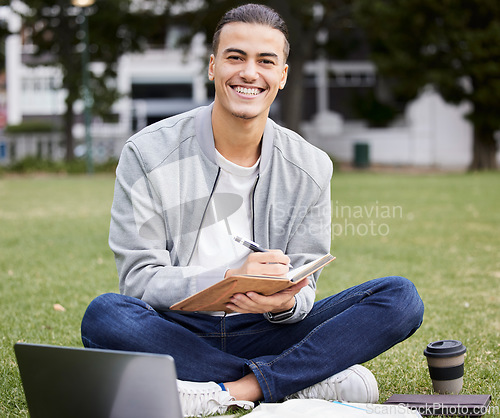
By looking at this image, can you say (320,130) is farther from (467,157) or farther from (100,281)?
(100,281)

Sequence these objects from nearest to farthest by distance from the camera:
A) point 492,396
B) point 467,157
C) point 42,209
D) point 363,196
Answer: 1. point 492,396
2. point 42,209
3. point 363,196
4. point 467,157

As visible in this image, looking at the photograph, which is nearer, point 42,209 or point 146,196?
point 146,196

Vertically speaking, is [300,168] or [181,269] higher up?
[300,168]

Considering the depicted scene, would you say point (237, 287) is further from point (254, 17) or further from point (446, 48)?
point (446, 48)

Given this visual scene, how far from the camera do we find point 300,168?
132 inches

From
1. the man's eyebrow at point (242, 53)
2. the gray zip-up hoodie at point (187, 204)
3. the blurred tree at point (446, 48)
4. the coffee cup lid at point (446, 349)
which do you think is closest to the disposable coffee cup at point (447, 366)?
the coffee cup lid at point (446, 349)

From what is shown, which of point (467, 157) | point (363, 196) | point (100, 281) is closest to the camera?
point (100, 281)

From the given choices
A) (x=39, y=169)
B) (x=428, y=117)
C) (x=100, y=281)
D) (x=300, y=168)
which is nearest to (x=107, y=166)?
(x=39, y=169)

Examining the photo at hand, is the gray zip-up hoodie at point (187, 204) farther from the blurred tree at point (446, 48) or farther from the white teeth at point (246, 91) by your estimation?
the blurred tree at point (446, 48)

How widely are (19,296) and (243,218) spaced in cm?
289

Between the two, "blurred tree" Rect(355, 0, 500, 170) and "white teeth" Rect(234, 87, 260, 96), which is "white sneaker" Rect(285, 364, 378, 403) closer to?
"white teeth" Rect(234, 87, 260, 96)

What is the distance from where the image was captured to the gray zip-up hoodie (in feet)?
9.93

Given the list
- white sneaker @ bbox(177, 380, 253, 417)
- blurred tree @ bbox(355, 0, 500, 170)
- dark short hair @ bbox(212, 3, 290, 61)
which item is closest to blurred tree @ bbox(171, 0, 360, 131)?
blurred tree @ bbox(355, 0, 500, 170)

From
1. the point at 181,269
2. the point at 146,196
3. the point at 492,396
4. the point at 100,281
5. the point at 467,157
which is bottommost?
the point at 467,157
